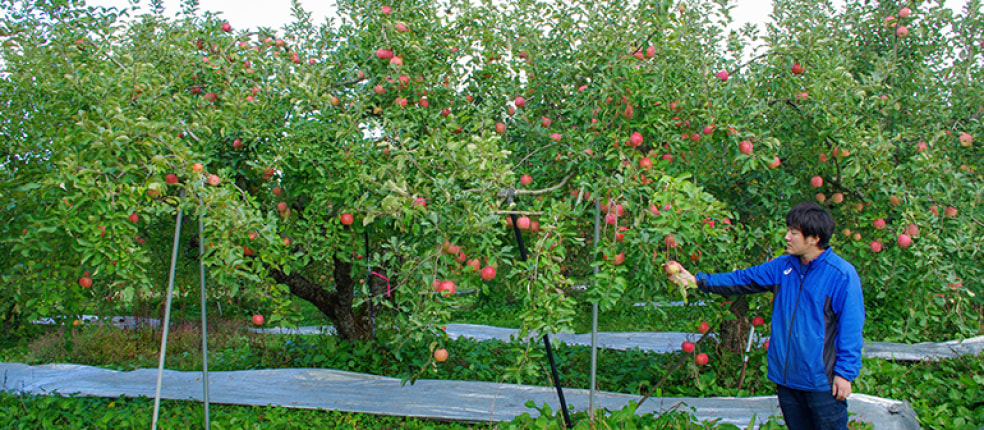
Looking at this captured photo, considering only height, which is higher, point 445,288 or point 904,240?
point 904,240

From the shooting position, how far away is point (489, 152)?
8.51 ft

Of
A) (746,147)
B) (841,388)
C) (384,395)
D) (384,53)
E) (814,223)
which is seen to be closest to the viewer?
(841,388)

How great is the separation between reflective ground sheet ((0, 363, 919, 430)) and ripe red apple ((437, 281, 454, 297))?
1.40 metres

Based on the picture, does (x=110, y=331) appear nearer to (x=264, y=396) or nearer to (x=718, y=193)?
(x=264, y=396)

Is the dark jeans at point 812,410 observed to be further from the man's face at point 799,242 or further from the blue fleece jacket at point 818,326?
the man's face at point 799,242

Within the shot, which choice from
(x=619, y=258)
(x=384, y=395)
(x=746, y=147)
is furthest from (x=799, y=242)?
(x=384, y=395)

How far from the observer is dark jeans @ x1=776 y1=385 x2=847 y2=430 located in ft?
7.23

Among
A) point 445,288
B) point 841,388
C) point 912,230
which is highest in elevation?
point 912,230

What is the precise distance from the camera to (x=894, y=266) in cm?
329

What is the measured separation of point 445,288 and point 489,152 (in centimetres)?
67

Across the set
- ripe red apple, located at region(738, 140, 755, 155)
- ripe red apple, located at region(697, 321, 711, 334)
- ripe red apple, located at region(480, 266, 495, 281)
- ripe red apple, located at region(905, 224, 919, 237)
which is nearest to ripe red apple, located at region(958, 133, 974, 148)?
ripe red apple, located at region(905, 224, 919, 237)

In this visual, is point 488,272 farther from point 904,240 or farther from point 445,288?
point 904,240

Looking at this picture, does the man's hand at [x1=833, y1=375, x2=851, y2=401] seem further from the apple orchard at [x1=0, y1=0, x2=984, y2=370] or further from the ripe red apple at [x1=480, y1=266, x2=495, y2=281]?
the ripe red apple at [x1=480, y1=266, x2=495, y2=281]

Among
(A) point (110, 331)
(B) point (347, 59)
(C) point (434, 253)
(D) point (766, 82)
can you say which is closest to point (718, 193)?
(D) point (766, 82)
